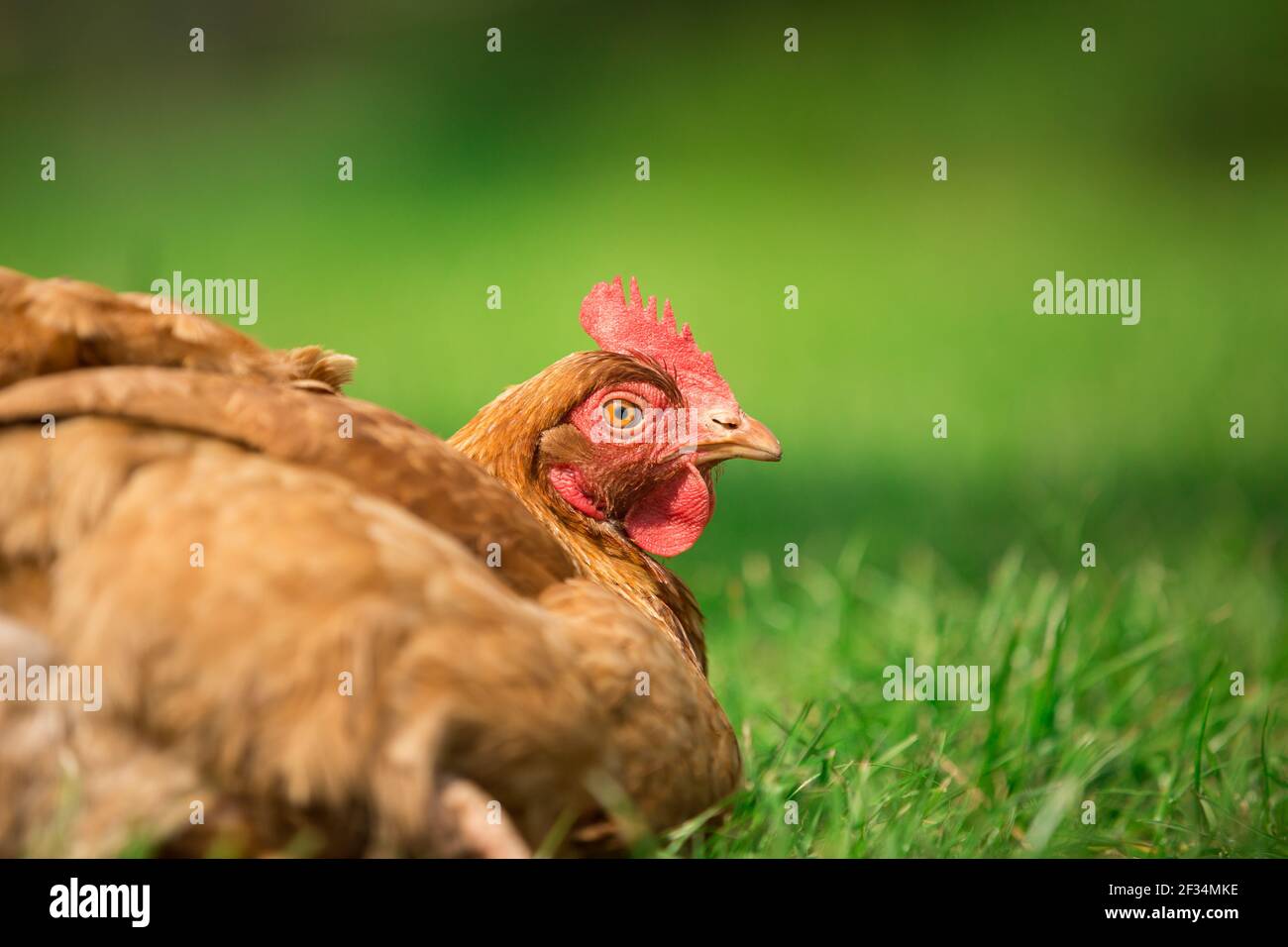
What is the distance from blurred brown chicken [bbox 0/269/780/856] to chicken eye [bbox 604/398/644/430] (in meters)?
0.44

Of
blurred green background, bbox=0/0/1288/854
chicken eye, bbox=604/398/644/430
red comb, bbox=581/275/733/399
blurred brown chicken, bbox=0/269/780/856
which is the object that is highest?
blurred green background, bbox=0/0/1288/854

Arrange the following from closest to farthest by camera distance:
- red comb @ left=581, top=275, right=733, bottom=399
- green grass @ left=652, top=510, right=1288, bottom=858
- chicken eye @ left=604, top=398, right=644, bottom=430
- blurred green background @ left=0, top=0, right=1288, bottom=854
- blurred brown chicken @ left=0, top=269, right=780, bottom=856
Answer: blurred brown chicken @ left=0, top=269, right=780, bottom=856 < green grass @ left=652, top=510, right=1288, bottom=858 < chicken eye @ left=604, top=398, right=644, bottom=430 < red comb @ left=581, top=275, right=733, bottom=399 < blurred green background @ left=0, top=0, right=1288, bottom=854

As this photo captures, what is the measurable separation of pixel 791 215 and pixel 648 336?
12.2ft

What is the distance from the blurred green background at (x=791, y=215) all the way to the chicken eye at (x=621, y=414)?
4.55ft

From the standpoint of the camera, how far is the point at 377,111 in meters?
5.80

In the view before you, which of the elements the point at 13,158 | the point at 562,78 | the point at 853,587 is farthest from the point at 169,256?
the point at 853,587

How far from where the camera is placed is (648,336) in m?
2.21

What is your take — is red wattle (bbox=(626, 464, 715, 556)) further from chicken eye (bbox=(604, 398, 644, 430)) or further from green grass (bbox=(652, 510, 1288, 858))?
green grass (bbox=(652, 510, 1288, 858))

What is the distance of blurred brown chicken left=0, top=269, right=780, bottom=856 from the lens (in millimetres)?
1293

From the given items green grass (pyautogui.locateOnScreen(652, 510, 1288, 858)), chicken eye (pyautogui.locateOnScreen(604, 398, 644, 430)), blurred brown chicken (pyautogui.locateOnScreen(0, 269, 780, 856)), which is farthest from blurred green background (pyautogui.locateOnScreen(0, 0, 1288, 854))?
blurred brown chicken (pyautogui.locateOnScreen(0, 269, 780, 856))

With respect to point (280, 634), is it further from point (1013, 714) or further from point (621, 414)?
point (1013, 714)

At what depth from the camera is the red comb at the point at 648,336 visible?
219 centimetres

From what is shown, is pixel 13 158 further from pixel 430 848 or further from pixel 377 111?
pixel 430 848

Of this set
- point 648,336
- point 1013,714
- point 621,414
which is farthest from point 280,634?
point 1013,714
